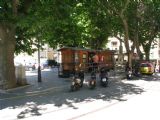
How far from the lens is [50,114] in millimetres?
13469

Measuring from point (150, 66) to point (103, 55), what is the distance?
28.6 feet

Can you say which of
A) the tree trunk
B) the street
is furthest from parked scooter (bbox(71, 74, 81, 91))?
the tree trunk

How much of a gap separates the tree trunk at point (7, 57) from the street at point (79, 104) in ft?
3.27

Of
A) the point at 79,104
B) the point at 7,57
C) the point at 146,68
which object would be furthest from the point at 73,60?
the point at 79,104

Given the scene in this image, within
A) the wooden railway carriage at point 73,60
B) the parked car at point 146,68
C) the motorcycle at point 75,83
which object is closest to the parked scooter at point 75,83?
the motorcycle at point 75,83

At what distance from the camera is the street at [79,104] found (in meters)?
13.1

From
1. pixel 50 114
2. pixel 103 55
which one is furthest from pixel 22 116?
pixel 103 55

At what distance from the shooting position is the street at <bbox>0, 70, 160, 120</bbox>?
517 inches

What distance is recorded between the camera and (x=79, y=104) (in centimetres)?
1577

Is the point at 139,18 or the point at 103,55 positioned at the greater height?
the point at 139,18

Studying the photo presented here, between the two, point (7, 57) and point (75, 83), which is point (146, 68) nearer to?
point (75, 83)

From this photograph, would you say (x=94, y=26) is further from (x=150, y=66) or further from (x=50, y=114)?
(x=50, y=114)

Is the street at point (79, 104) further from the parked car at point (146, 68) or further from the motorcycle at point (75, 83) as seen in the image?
the parked car at point (146, 68)

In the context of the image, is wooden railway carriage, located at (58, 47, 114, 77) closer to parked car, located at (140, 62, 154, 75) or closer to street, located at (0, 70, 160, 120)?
parked car, located at (140, 62, 154, 75)
